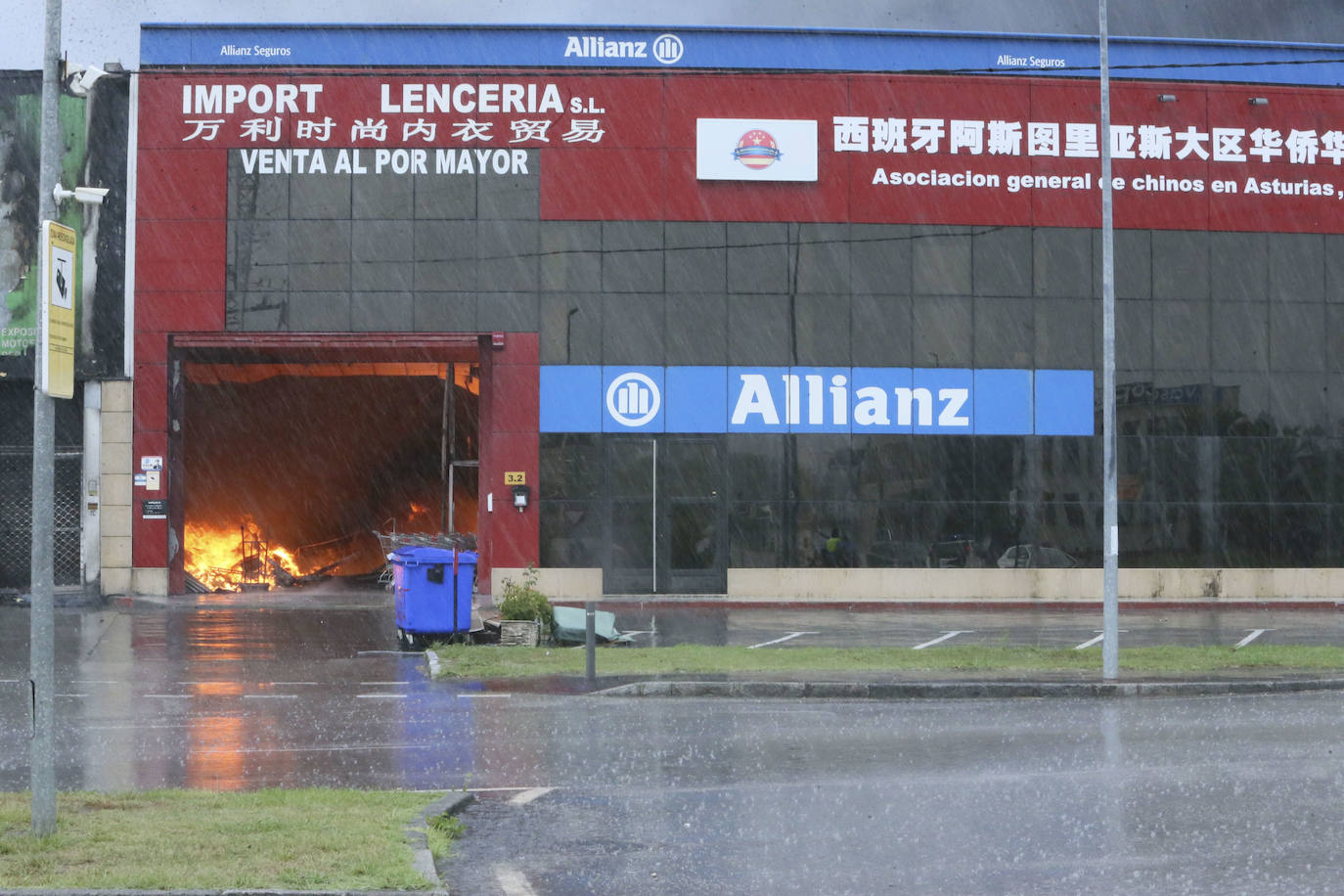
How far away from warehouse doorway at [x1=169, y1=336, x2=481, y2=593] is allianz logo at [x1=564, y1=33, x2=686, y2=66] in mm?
6787

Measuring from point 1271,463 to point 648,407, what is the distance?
1285cm

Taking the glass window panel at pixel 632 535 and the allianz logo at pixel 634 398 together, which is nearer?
the glass window panel at pixel 632 535

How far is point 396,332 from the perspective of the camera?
2731 cm

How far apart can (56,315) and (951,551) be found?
22.8m

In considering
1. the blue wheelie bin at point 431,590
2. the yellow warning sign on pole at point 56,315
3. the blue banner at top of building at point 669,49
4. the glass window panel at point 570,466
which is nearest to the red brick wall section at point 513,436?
the glass window panel at point 570,466

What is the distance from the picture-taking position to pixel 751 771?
10641 millimetres

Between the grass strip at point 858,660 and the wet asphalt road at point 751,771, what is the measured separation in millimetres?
831

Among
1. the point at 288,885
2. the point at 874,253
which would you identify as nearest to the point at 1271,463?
the point at 874,253

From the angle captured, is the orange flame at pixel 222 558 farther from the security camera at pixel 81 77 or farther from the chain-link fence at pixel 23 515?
the security camera at pixel 81 77

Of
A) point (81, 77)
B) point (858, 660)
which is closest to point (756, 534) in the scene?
point (858, 660)

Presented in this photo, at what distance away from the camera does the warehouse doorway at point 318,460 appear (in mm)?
30297

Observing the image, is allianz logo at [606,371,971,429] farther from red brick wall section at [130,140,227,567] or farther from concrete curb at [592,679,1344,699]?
concrete curb at [592,679,1344,699]

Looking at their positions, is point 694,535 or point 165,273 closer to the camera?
point 165,273

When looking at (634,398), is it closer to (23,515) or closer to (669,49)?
(669,49)
